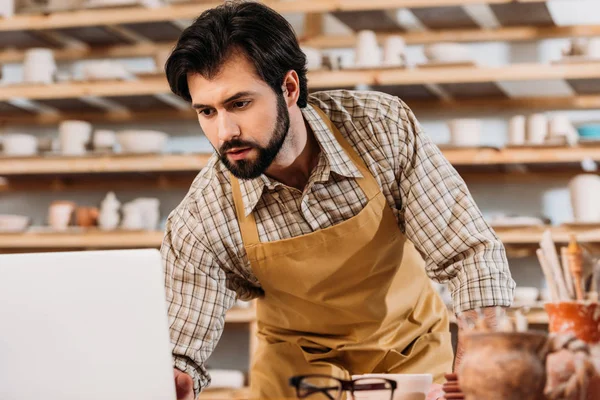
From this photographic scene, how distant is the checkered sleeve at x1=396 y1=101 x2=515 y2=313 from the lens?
1.67 metres

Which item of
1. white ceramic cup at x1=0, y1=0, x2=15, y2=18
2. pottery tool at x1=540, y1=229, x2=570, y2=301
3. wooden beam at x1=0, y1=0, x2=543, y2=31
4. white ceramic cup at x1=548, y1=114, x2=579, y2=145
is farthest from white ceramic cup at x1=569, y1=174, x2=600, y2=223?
white ceramic cup at x1=0, y1=0, x2=15, y2=18

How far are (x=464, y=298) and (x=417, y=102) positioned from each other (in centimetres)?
223

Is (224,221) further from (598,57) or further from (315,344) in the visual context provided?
(598,57)

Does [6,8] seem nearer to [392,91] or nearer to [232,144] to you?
[392,91]

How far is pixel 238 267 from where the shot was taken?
6.32ft

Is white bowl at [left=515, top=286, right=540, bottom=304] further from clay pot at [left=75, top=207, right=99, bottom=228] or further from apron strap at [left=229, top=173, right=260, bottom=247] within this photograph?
clay pot at [left=75, top=207, right=99, bottom=228]

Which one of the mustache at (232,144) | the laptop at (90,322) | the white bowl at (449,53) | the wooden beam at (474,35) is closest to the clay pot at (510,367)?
the laptop at (90,322)

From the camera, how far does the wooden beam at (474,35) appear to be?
11.9 ft

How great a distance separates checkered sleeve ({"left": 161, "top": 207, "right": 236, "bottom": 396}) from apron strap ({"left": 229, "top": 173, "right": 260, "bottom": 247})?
9cm

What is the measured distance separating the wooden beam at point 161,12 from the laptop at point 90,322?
2531 millimetres

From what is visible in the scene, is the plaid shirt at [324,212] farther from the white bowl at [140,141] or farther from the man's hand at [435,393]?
the white bowl at [140,141]

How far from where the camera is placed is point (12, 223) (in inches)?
154

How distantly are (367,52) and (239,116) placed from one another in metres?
1.86

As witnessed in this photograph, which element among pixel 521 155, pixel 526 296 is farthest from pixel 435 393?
pixel 521 155
